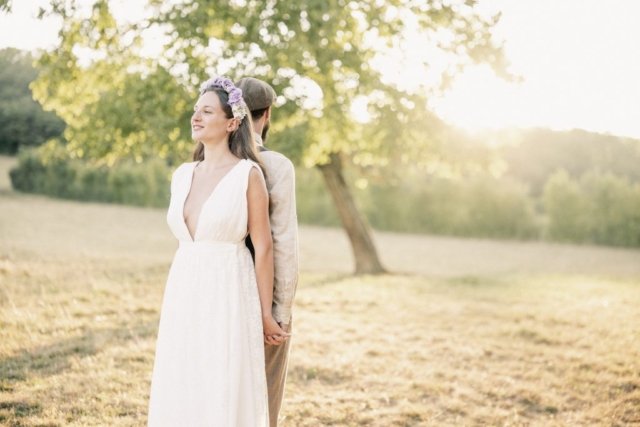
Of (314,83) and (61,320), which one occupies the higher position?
(314,83)

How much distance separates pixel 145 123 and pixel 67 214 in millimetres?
19040

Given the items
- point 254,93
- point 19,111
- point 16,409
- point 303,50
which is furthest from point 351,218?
point 19,111

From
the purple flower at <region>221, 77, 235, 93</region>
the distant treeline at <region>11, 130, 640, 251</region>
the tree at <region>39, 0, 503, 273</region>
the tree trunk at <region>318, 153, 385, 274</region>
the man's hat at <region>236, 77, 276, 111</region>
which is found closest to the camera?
the purple flower at <region>221, 77, 235, 93</region>

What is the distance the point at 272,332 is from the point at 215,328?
30 cm

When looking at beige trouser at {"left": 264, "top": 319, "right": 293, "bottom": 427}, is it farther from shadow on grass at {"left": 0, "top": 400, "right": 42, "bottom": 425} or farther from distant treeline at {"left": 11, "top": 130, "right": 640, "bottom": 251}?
distant treeline at {"left": 11, "top": 130, "right": 640, "bottom": 251}

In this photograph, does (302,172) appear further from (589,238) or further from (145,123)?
(145,123)

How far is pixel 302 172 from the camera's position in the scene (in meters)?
31.2

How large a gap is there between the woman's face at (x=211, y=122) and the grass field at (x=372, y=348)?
7.80ft

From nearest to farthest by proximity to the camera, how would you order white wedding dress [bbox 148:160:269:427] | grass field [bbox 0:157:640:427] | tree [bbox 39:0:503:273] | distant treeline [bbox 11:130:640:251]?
white wedding dress [bbox 148:160:269:427] → grass field [bbox 0:157:640:427] → tree [bbox 39:0:503:273] → distant treeline [bbox 11:130:640:251]

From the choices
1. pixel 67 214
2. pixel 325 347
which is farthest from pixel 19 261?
pixel 67 214

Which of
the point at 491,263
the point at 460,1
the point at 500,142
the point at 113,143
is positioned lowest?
the point at 491,263

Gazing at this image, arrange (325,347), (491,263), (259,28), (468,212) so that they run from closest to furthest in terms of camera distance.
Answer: (325,347), (259,28), (491,263), (468,212)

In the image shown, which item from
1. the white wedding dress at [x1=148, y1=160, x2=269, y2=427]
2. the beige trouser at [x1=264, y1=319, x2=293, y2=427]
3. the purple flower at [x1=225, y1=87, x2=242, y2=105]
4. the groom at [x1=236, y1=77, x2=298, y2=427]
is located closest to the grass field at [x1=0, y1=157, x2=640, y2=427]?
the beige trouser at [x1=264, y1=319, x2=293, y2=427]

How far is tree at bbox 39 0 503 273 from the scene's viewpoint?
913cm
